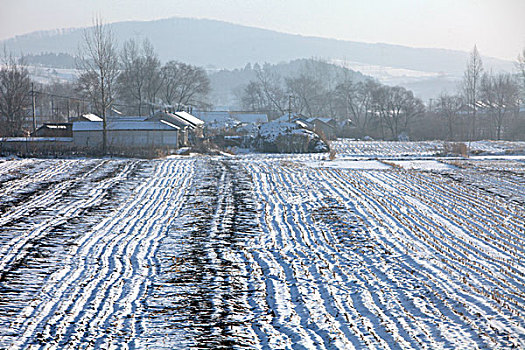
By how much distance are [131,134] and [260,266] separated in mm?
38916

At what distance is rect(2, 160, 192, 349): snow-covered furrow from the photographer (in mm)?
8266

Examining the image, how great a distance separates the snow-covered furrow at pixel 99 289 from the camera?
8266 millimetres

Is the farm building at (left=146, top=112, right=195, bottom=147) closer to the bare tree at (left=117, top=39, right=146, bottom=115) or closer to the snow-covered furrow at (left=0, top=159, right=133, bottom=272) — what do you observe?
the bare tree at (left=117, top=39, right=146, bottom=115)

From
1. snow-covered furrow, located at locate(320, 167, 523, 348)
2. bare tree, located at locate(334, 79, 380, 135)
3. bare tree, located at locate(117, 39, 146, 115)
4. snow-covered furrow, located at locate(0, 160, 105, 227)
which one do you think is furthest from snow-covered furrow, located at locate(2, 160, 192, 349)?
bare tree, located at locate(334, 79, 380, 135)

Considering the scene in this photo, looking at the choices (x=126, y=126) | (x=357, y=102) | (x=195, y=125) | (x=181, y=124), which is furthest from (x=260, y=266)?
(x=357, y=102)

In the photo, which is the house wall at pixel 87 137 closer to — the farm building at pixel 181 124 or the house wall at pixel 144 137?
the house wall at pixel 144 137

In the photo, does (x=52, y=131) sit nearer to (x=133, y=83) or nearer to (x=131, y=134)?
(x=131, y=134)

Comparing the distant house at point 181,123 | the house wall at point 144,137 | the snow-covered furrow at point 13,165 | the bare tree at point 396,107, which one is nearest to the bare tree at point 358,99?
the bare tree at point 396,107

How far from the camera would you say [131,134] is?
160 feet

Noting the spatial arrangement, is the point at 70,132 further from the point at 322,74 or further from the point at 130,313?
the point at 322,74

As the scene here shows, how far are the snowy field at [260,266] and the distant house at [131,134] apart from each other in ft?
83.6

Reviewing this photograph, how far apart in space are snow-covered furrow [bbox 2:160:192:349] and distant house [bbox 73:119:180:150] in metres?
31.3

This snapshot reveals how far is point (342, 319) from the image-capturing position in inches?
354

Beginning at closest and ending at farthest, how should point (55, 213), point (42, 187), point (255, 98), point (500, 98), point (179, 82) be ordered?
point (55, 213) < point (42, 187) < point (500, 98) < point (179, 82) < point (255, 98)
